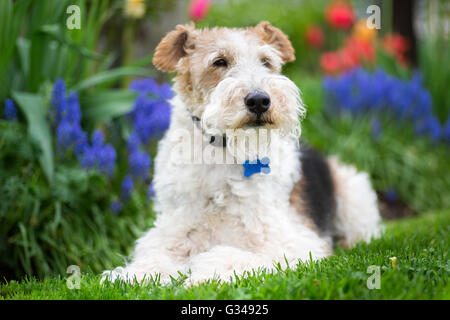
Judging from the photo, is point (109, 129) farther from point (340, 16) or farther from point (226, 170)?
point (340, 16)

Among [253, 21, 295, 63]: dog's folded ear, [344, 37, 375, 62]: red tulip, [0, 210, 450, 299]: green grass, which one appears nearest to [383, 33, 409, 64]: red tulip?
[344, 37, 375, 62]: red tulip

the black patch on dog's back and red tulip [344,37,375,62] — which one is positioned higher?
red tulip [344,37,375,62]

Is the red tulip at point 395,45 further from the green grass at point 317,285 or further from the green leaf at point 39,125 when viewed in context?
the green grass at point 317,285

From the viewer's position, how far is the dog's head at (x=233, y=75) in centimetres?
285

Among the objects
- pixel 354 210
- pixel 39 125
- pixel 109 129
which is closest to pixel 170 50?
pixel 39 125

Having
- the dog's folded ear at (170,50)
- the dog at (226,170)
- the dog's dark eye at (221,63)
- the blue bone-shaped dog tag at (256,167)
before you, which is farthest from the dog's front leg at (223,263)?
the dog's folded ear at (170,50)

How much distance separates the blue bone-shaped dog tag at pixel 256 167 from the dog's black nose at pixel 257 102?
445 millimetres

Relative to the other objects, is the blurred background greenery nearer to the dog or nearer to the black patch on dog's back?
the dog

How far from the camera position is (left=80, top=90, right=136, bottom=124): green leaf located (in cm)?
472

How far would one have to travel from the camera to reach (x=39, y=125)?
407 cm

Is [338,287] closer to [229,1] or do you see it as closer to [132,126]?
[132,126]

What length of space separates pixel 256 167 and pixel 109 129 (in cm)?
240

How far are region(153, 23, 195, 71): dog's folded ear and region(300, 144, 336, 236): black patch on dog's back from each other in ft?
4.20

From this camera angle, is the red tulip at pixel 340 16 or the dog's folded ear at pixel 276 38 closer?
the dog's folded ear at pixel 276 38
